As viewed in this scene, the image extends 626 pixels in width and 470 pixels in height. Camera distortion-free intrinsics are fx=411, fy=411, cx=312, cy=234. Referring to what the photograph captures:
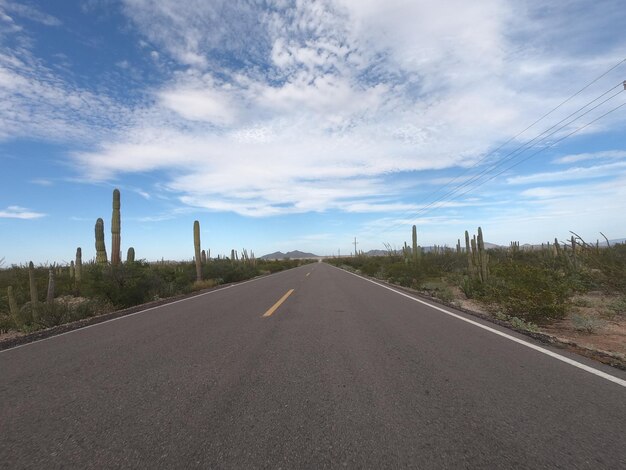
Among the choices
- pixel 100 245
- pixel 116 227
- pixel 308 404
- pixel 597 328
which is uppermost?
pixel 116 227

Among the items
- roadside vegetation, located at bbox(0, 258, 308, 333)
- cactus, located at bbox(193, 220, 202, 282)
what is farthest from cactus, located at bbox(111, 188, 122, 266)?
cactus, located at bbox(193, 220, 202, 282)

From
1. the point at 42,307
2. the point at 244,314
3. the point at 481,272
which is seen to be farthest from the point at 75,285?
the point at 481,272

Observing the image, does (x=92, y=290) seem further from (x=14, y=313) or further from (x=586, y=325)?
(x=586, y=325)

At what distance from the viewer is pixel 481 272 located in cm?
1670

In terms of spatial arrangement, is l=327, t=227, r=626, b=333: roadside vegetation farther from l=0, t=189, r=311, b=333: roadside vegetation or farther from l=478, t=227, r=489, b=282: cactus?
l=0, t=189, r=311, b=333: roadside vegetation

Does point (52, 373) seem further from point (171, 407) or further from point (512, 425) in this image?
point (512, 425)

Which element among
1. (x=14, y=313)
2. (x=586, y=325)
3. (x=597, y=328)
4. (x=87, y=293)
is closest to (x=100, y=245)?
(x=87, y=293)

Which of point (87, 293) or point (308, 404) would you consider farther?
point (87, 293)

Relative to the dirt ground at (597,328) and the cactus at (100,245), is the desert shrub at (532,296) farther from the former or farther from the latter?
the cactus at (100,245)

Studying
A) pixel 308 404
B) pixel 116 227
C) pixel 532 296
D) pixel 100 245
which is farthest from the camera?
pixel 100 245

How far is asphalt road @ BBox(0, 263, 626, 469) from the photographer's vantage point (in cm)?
306

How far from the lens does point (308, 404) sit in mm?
4047

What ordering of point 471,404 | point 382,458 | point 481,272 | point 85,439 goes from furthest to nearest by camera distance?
point 481,272 < point 471,404 < point 85,439 < point 382,458

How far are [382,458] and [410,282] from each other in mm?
20012
